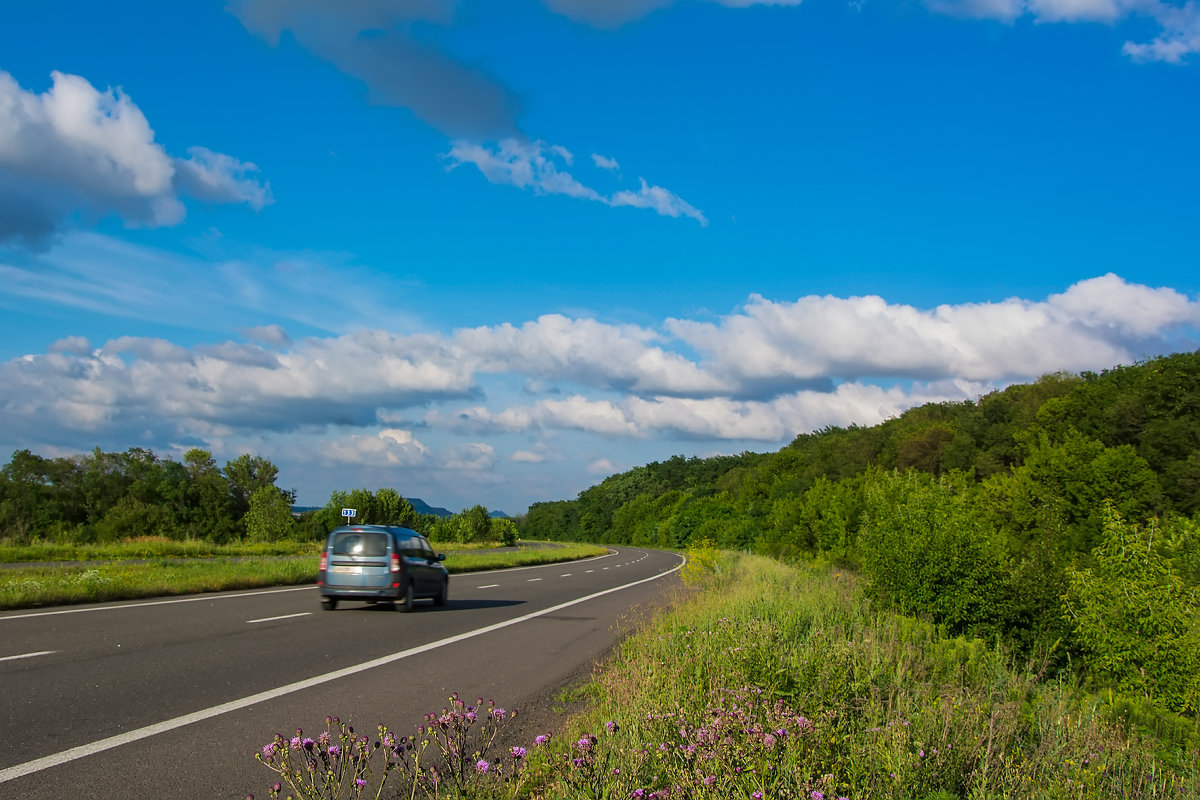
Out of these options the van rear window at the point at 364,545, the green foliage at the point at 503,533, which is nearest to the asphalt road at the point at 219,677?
the van rear window at the point at 364,545

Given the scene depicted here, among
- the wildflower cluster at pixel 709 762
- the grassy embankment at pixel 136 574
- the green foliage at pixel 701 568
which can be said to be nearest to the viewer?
the wildflower cluster at pixel 709 762

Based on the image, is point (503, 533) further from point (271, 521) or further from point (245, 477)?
point (271, 521)

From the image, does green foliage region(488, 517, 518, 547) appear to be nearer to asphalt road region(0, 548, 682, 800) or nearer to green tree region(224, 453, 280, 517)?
green tree region(224, 453, 280, 517)

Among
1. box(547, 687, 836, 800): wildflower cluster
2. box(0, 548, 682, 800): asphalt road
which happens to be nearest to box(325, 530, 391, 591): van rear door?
box(0, 548, 682, 800): asphalt road

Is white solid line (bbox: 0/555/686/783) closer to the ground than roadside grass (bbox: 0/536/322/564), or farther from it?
farther from it

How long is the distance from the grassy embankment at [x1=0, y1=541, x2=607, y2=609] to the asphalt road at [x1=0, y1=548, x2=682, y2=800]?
1368 millimetres

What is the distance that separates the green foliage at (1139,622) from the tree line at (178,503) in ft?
140

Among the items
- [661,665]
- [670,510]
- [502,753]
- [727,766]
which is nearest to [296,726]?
[502,753]

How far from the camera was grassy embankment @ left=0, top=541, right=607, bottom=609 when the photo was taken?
50.0 feet

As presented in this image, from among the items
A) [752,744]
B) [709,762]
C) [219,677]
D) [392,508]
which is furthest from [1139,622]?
[392,508]

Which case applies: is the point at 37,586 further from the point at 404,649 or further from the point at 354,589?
the point at 404,649

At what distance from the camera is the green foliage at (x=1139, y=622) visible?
16.7 metres

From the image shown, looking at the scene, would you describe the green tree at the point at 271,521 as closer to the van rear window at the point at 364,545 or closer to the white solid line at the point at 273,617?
the van rear window at the point at 364,545

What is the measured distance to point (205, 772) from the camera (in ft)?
16.7
